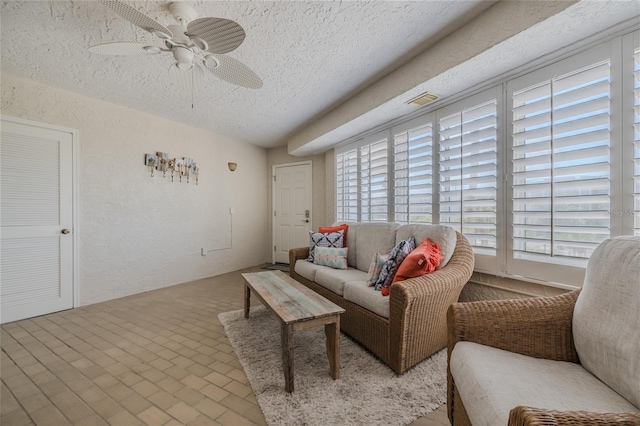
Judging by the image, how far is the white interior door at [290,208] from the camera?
16.5ft

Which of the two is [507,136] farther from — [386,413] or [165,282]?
[165,282]

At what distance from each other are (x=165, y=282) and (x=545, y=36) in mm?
4792

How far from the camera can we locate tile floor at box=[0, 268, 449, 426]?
1.41m

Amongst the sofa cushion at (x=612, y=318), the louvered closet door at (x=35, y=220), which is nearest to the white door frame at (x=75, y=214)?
the louvered closet door at (x=35, y=220)

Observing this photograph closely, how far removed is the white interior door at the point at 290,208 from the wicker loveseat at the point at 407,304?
Result: 8.15 ft

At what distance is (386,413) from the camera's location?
1.39m

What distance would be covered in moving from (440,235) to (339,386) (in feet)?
4.52

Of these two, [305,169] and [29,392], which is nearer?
[29,392]

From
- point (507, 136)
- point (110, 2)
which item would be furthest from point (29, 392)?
point (507, 136)

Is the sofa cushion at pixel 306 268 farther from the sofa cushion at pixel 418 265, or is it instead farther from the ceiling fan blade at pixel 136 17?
the ceiling fan blade at pixel 136 17

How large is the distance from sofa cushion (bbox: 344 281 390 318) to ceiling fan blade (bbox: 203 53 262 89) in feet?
5.97

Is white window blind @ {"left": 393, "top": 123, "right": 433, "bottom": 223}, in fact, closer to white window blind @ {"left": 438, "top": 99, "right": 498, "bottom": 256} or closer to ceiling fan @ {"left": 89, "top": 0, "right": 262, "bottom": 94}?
white window blind @ {"left": 438, "top": 99, "right": 498, "bottom": 256}

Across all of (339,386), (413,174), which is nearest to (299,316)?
(339,386)

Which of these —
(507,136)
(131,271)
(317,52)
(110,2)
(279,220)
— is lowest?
(131,271)
